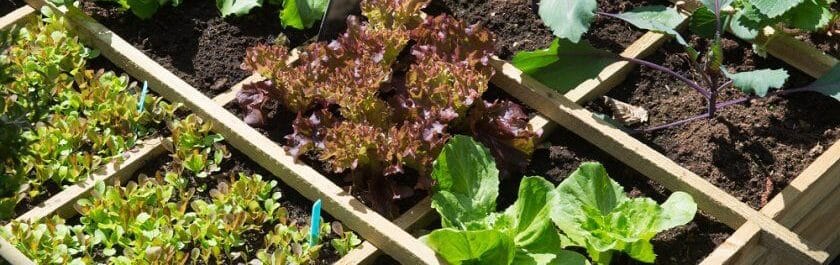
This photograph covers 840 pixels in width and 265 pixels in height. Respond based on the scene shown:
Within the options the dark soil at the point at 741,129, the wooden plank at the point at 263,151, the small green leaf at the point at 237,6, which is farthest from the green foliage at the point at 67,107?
the dark soil at the point at 741,129

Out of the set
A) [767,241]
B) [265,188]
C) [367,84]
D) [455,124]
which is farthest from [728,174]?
[265,188]

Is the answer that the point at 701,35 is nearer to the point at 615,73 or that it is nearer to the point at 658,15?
the point at 658,15

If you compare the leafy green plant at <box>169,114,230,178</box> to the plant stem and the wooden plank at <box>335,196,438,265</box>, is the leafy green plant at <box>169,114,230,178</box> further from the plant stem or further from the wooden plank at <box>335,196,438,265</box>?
the plant stem

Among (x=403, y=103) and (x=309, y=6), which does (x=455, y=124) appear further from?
(x=309, y=6)

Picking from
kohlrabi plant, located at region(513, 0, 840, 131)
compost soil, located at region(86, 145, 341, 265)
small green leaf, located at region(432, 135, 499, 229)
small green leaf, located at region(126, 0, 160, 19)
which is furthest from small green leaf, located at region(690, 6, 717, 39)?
Result: small green leaf, located at region(126, 0, 160, 19)

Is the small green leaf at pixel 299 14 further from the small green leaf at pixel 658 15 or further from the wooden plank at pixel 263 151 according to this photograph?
the small green leaf at pixel 658 15
